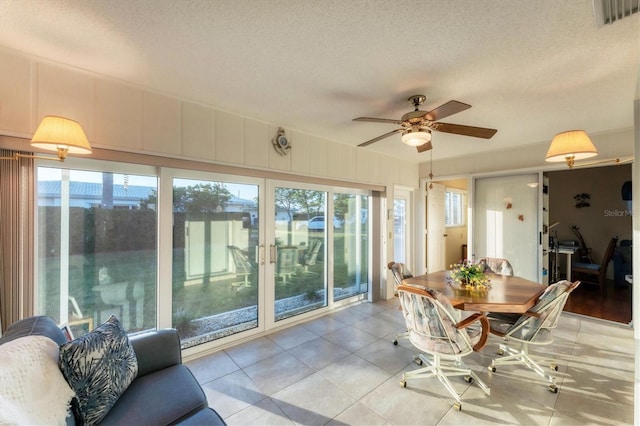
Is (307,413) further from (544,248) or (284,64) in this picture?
(544,248)

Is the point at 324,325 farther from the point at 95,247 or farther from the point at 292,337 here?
the point at 95,247

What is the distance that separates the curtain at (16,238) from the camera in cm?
187

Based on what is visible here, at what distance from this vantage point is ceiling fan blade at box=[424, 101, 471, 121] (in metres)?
1.92

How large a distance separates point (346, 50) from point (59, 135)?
1928mm

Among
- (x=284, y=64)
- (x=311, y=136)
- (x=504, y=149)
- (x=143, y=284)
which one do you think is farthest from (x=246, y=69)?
(x=504, y=149)

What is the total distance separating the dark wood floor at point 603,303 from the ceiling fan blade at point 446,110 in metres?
3.98

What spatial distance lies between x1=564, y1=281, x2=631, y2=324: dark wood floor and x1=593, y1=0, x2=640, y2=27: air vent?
4.03m

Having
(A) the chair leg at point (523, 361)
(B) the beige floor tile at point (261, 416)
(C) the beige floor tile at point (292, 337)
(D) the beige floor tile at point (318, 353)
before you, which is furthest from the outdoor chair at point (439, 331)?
(C) the beige floor tile at point (292, 337)

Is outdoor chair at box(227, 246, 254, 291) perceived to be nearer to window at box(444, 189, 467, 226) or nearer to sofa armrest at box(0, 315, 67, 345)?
sofa armrest at box(0, 315, 67, 345)

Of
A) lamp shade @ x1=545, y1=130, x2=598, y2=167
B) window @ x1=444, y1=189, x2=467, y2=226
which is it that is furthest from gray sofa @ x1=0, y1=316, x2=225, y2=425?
window @ x1=444, y1=189, x2=467, y2=226

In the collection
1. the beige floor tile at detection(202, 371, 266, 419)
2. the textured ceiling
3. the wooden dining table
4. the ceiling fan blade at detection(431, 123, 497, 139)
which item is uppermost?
the textured ceiling

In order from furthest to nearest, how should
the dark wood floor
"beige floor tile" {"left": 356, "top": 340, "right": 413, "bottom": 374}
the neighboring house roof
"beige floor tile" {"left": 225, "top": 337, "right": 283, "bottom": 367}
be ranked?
the dark wood floor → "beige floor tile" {"left": 225, "top": 337, "right": 283, "bottom": 367} → "beige floor tile" {"left": 356, "top": 340, "right": 413, "bottom": 374} → the neighboring house roof

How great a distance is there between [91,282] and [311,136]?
2854 millimetres

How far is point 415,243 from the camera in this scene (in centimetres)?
548
